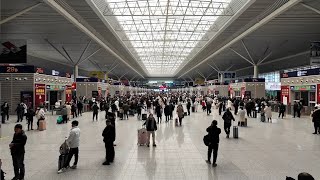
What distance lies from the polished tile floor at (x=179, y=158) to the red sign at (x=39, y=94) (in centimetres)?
1357

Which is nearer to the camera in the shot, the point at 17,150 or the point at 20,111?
the point at 17,150

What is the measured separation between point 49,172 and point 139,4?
87.7ft

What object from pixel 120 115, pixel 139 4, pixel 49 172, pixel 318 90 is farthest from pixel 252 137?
pixel 139 4

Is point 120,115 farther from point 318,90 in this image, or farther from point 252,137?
point 318,90

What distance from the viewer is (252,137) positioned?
14734 mm

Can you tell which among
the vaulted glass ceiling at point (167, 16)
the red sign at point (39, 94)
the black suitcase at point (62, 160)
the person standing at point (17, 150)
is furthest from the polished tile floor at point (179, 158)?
the vaulted glass ceiling at point (167, 16)

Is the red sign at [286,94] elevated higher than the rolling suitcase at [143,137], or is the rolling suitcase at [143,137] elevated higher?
the red sign at [286,94]

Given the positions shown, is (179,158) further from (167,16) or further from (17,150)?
(167,16)

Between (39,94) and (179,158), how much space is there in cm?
2216

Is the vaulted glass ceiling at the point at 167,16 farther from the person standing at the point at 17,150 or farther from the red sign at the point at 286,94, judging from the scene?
the person standing at the point at 17,150

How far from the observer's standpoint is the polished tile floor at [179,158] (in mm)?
8227

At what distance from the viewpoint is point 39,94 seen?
95.3 feet

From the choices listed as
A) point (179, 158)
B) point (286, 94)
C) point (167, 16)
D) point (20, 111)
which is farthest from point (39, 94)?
point (286, 94)

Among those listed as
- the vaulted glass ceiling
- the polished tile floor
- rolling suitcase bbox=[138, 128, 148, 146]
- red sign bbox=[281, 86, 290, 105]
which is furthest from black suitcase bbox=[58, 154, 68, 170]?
red sign bbox=[281, 86, 290, 105]
